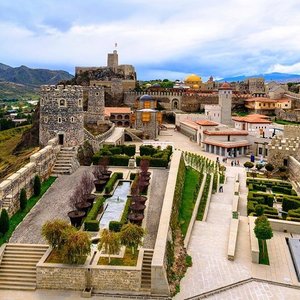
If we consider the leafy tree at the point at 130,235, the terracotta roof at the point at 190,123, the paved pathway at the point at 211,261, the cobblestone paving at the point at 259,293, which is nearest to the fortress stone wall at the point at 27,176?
the leafy tree at the point at 130,235

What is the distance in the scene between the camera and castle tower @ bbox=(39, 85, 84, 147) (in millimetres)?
26469

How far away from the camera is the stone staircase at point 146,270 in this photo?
13.8m

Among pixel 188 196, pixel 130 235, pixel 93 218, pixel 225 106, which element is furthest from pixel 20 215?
pixel 225 106

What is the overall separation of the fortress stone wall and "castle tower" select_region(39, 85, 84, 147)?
33.8 inches

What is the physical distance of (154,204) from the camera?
65.1 feet

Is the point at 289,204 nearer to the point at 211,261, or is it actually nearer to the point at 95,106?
the point at 211,261

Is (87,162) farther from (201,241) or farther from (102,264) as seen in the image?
(102,264)

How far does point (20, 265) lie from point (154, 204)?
7401 millimetres

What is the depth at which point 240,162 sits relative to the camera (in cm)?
3838

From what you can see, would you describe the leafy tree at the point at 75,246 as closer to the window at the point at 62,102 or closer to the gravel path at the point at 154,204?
the gravel path at the point at 154,204

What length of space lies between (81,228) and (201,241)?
18.5ft

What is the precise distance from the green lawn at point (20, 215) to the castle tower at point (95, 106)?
21028mm

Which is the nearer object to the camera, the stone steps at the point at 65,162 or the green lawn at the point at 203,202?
the green lawn at the point at 203,202

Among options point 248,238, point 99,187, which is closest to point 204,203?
point 248,238
